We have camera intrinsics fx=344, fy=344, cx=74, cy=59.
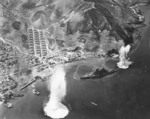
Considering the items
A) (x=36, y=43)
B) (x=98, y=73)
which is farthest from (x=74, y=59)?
(x=36, y=43)

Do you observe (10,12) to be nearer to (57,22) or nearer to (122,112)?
(57,22)

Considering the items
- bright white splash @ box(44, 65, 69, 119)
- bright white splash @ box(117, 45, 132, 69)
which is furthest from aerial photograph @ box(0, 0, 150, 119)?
bright white splash @ box(117, 45, 132, 69)

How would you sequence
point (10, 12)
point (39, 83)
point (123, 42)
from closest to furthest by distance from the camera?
1. point (39, 83)
2. point (123, 42)
3. point (10, 12)

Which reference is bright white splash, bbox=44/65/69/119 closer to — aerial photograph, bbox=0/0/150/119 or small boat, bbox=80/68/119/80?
aerial photograph, bbox=0/0/150/119

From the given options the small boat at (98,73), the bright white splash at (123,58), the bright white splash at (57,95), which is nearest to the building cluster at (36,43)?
the bright white splash at (57,95)

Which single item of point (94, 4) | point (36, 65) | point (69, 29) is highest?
point (94, 4)

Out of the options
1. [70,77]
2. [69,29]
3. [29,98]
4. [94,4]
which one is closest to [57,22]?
[69,29]

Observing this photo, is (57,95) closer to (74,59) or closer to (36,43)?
(74,59)
